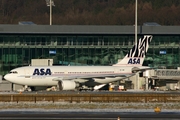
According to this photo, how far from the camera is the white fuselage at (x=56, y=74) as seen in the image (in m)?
77.9

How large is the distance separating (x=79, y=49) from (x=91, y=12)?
7780cm

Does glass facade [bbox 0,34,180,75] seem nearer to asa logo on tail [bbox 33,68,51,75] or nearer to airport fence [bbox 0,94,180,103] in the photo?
asa logo on tail [bbox 33,68,51,75]

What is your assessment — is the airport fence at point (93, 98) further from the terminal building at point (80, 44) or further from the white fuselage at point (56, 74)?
the terminal building at point (80, 44)

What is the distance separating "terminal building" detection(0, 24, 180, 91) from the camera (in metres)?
101

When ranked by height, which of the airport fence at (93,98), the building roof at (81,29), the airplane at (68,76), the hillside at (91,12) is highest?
the hillside at (91,12)

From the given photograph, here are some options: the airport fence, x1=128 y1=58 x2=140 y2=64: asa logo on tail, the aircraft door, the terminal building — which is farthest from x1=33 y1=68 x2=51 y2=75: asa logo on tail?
the terminal building

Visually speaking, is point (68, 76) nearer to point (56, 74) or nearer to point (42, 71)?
point (56, 74)

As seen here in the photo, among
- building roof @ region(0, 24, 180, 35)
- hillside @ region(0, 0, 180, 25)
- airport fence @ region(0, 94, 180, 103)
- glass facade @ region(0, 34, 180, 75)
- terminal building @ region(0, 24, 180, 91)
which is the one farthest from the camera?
hillside @ region(0, 0, 180, 25)

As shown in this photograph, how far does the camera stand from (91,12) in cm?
18000

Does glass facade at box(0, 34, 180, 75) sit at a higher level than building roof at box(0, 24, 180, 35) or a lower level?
lower

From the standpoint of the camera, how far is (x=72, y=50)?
103250mm

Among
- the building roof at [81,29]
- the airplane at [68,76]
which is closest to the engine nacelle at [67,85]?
the airplane at [68,76]

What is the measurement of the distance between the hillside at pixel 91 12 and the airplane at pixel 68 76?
8255 cm

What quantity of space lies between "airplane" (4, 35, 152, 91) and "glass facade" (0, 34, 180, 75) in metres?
20.7
